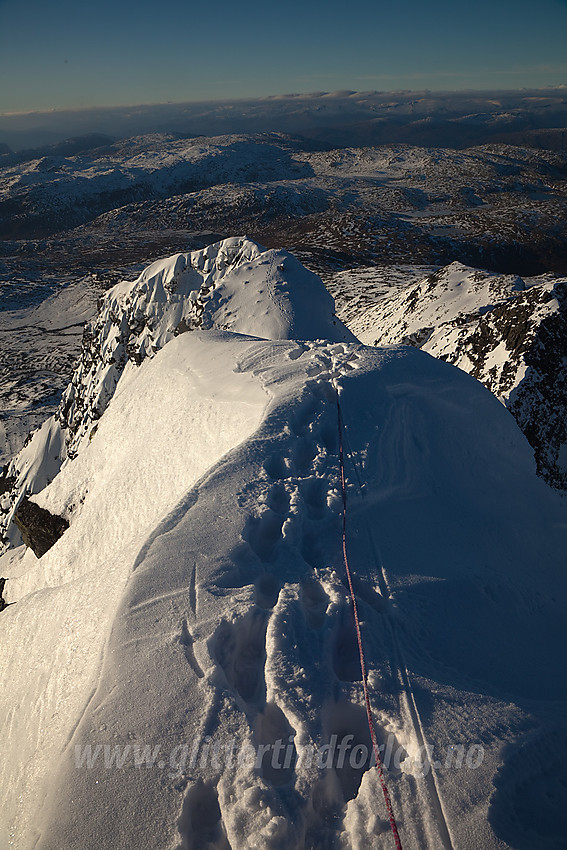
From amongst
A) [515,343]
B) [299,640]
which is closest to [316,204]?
[515,343]

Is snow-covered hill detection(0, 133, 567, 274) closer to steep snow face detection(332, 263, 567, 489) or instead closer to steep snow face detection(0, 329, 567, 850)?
steep snow face detection(332, 263, 567, 489)

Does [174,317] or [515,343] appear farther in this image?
[174,317]

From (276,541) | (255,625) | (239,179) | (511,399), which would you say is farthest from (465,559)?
(239,179)

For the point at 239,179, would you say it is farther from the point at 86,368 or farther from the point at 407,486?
the point at 407,486

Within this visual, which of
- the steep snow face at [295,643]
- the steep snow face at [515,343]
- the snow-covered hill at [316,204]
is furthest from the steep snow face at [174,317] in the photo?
the snow-covered hill at [316,204]

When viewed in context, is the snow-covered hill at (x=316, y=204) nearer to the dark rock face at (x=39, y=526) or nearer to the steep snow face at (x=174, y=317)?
the steep snow face at (x=174, y=317)

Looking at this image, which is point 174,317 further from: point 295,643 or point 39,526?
point 295,643
